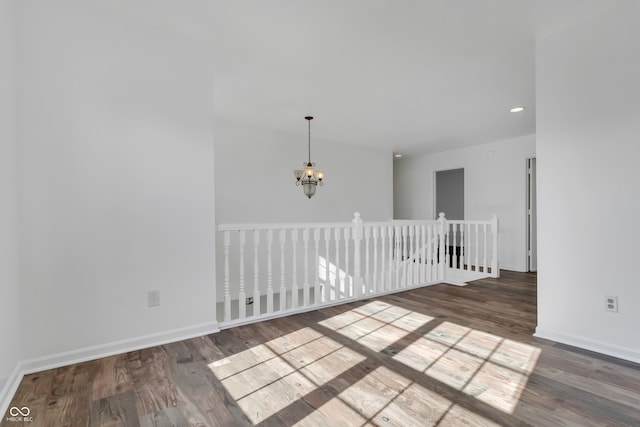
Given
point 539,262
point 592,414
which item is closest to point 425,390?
point 592,414

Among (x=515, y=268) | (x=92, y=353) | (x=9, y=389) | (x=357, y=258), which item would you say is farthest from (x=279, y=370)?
(x=515, y=268)

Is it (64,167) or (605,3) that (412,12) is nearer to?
(605,3)

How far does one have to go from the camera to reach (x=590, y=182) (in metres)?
2.25

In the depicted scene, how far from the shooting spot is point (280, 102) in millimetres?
3988

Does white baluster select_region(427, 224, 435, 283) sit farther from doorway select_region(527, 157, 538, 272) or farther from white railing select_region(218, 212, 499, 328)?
doorway select_region(527, 157, 538, 272)

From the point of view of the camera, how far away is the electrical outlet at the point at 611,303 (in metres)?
2.15

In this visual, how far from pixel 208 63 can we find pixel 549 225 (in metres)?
3.06

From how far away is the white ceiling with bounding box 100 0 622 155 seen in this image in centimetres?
221

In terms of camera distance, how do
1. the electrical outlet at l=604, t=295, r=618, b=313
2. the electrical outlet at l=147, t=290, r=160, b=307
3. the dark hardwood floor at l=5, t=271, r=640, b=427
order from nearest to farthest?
the dark hardwood floor at l=5, t=271, r=640, b=427, the electrical outlet at l=604, t=295, r=618, b=313, the electrical outlet at l=147, t=290, r=160, b=307

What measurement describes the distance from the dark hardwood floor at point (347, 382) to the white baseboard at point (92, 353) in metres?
0.05

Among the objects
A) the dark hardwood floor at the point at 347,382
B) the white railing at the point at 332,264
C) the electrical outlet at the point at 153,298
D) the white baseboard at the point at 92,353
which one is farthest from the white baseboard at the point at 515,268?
the electrical outlet at the point at 153,298

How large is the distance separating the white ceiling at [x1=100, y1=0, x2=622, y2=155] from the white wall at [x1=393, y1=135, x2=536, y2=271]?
1129 mm

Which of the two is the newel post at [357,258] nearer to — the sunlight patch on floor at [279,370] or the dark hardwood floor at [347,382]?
the dark hardwood floor at [347,382]

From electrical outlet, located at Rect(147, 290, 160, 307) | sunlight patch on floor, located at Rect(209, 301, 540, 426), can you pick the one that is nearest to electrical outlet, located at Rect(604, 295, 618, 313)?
sunlight patch on floor, located at Rect(209, 301, 540, 426)
